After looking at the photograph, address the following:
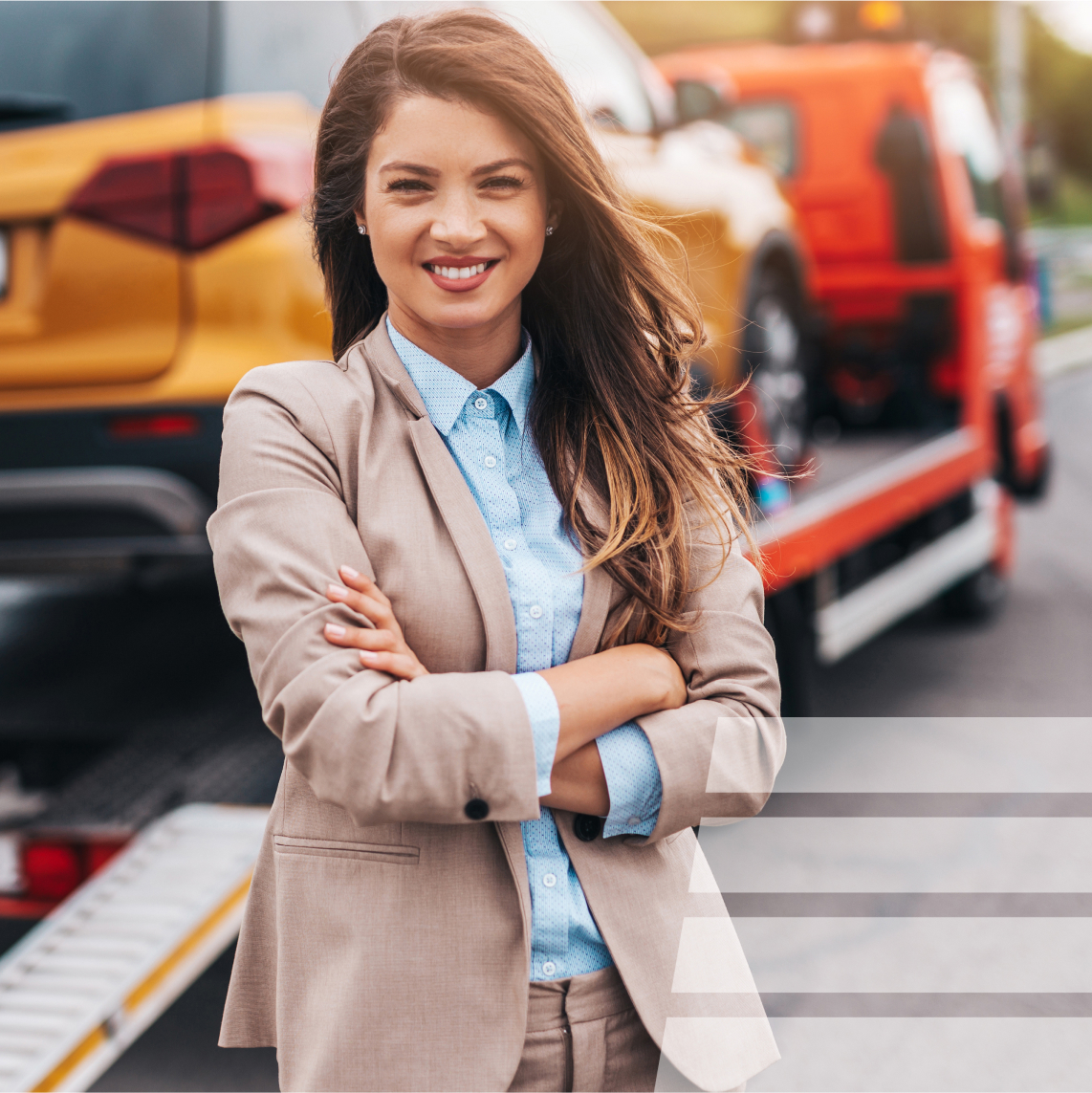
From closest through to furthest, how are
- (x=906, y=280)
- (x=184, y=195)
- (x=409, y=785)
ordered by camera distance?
(x=409, y=785)
(x=184, y=195)
(x=906, y=280)

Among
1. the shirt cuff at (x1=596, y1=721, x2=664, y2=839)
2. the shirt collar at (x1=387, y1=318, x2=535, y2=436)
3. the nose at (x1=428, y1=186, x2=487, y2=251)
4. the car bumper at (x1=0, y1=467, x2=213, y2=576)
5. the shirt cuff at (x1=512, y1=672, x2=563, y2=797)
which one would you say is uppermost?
the nose at (x1=428, y1=186, x2=487, y2=251)

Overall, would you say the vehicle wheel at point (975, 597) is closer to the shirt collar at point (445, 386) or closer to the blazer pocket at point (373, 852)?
the shirt collar at point (445, 386)

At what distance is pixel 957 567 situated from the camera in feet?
18.7

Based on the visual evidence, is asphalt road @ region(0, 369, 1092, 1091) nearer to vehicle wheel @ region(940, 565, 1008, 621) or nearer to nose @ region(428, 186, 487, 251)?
vehicle wheel @ region(940, 565, 1008, 621)

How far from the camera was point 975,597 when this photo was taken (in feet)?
21.8

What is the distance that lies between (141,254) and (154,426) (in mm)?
402

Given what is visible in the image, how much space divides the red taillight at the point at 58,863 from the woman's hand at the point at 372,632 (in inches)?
66.8

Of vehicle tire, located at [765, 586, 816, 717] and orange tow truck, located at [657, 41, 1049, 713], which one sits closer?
vehicle tire, located at [765, 586, 816, 717]

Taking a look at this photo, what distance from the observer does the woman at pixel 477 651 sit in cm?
137

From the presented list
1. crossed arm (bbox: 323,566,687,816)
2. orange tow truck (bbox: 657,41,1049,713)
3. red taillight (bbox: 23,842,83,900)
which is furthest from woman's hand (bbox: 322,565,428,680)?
orange tow truck (bbox: 657,41,1049,713)

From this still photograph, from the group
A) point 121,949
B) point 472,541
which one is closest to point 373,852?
point 472,541

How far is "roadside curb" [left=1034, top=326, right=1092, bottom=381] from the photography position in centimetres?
1849

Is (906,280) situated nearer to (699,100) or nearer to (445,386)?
(699,100)

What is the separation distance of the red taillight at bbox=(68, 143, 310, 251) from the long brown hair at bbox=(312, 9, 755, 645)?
1559mm
